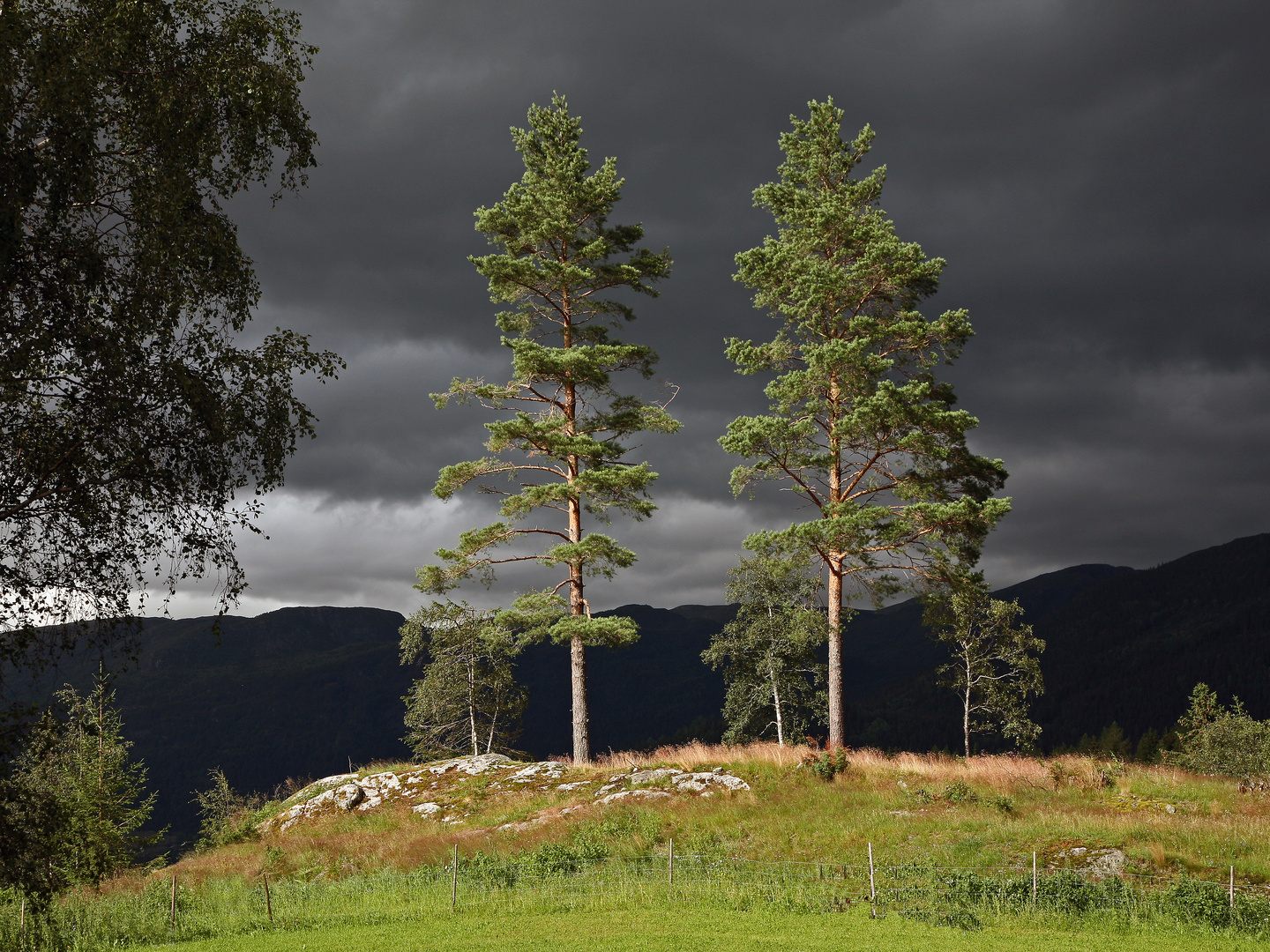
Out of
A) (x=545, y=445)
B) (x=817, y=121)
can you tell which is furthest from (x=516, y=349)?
(x=817, y=121)

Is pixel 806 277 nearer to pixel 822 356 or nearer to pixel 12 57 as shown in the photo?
pixel 822 356

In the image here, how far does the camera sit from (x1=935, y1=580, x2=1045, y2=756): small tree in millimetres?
43500

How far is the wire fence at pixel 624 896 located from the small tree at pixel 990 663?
27.4 meters

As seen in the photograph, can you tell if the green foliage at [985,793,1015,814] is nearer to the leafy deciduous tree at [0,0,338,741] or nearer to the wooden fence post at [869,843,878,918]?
the wooden fence post at [869,843,878,918]

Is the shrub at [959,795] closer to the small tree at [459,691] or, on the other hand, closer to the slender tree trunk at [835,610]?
the slender tree trunk at [835,610]

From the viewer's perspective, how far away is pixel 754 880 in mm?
17297

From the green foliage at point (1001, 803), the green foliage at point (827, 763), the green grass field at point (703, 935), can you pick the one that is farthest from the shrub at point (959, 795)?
the green grass field at point (703, 935)

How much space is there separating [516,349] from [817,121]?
43.0ft

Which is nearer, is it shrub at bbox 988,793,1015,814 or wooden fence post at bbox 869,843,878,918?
wooden fence post at bbox 869,843,878,918

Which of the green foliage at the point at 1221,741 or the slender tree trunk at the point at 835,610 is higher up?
the slender tree trunk at the point at 835,610

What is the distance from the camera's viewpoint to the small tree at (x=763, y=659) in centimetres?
4450

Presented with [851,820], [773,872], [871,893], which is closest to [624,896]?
[773,872]

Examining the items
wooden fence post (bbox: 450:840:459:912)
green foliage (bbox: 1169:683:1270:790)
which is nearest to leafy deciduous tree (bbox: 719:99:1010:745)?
wooden fence post (bbox: 450:840:459:912)

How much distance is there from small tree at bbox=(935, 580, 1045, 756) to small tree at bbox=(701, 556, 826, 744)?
24.8ft
